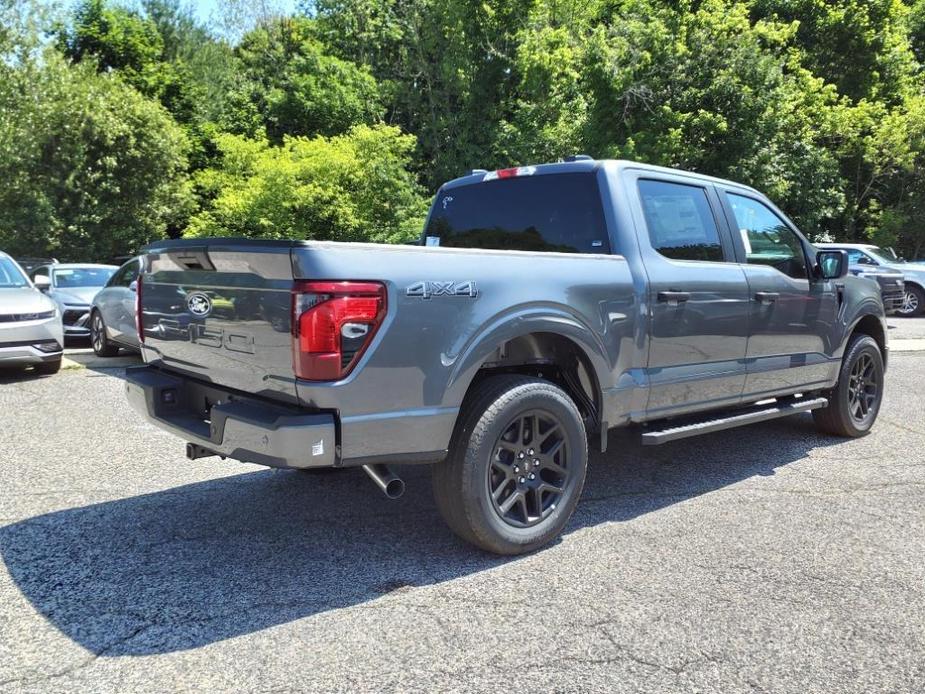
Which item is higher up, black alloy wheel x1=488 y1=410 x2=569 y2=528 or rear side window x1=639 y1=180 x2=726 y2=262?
rear side window x1=639 y1=180 x2=726 y2=262

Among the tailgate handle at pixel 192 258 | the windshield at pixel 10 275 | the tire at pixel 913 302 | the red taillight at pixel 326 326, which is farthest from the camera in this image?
the tire at pixel 913 302

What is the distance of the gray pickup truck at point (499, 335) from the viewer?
3.04 meters

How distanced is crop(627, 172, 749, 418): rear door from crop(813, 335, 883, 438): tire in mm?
1604

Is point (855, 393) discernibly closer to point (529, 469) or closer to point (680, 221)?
point (680, 221)

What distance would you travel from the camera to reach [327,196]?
55.4ft

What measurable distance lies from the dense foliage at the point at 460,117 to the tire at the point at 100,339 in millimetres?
6422

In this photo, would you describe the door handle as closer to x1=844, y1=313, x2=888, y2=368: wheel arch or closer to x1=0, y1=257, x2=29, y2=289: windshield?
x1=844, y1=313, x2=888, y2=368: wheel arch

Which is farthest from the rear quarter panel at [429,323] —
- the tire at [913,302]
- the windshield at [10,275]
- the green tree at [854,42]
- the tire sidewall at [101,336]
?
the green tree at [854,42]

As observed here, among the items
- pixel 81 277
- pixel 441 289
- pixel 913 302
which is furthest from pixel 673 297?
pixel 913 302

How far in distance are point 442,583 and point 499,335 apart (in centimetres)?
115

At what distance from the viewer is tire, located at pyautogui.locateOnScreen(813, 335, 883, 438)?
598 cm

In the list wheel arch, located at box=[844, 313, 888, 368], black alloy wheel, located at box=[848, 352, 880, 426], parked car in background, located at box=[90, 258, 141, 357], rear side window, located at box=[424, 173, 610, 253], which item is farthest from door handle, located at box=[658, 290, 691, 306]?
parked car in background, located at box=[90, 258, 141, 357]

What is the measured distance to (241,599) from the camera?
319cm

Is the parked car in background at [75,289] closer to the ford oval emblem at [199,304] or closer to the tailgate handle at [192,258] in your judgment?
the tailgate handle at [192,258]
